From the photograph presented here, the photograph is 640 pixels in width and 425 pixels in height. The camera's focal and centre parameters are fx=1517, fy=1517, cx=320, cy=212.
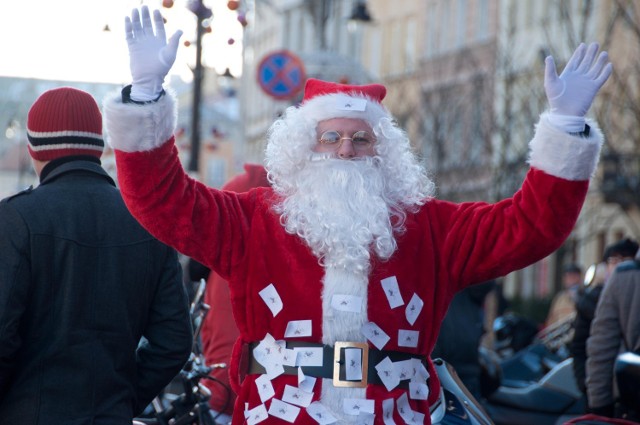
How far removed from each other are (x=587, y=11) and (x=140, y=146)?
20.5 metres

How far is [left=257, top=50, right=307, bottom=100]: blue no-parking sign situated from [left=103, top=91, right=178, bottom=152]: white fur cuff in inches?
Answer: 571

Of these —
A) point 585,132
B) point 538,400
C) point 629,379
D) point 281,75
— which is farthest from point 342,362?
point 281,75

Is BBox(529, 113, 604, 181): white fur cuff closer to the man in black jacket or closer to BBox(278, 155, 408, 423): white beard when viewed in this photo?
BBox(278, 155, 408, 423): white beard

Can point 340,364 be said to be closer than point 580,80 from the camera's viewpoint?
No

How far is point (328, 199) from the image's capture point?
17.1 ft

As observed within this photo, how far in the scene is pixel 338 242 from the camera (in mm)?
5066

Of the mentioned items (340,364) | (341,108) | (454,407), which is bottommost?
(454,407)

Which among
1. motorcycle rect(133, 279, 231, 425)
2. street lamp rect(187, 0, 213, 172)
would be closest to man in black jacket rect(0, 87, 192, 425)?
motorcycle rect(133, 279, 231, 425)

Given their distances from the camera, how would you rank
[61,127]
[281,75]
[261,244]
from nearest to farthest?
[261,244] → [61,127] → [281,75]

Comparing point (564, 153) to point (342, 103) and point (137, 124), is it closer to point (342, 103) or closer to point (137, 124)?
point (342, 103)

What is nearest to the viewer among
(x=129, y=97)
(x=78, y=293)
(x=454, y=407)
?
(x=129, y=97)

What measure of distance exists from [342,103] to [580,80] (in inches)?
38.0

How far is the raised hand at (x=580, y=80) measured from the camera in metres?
4.75

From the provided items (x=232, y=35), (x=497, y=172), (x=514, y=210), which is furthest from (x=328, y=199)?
(x=497, y=172)
